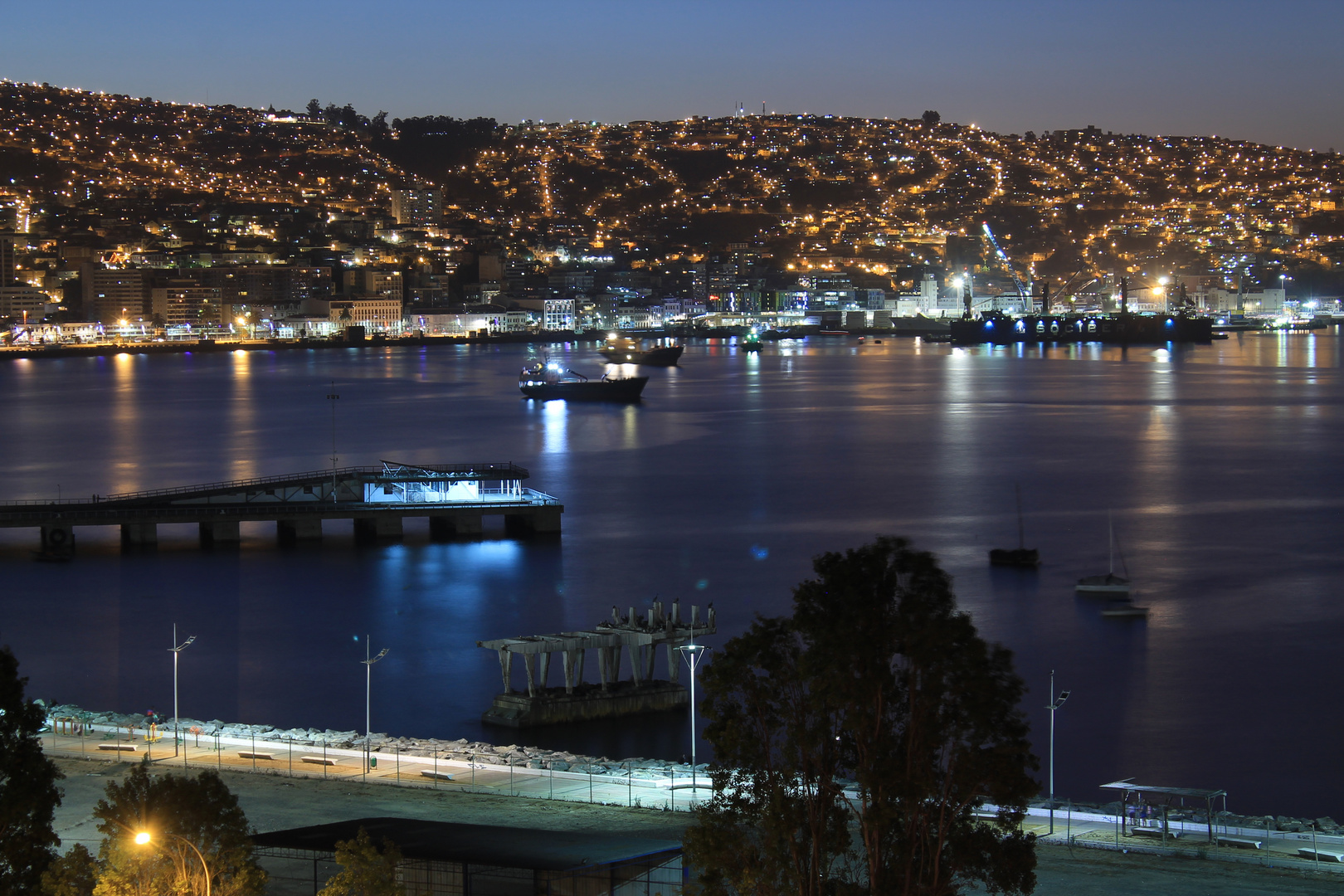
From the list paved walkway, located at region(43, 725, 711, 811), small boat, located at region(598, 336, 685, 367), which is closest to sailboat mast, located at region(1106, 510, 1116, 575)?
paved walkway, located at region(43, 725, 711, 811)

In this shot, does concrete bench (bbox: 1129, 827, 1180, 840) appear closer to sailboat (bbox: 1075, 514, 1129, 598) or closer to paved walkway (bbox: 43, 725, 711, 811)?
paved walkway (bbox: 43, 725, 711, 811)

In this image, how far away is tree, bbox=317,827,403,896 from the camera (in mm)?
4434

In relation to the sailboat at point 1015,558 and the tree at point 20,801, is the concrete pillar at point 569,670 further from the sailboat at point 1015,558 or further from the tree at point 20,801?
the sailboat at point 1015,558

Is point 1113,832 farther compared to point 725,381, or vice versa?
point 725,381

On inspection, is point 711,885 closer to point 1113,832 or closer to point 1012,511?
point 1113,832

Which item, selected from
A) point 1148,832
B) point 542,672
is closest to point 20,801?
point 1148,832

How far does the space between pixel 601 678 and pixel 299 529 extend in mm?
7550

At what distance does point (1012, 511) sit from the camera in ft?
62.7

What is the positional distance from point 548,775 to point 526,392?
30.6 meters

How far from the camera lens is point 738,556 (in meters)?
16.0

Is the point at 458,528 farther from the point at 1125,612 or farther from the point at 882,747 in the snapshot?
the point at 882,747

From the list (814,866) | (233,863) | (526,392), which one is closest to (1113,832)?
(814,866)

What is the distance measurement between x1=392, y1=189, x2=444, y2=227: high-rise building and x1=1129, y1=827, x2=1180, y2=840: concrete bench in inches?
4183

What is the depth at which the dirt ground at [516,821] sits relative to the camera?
580 centimetres
